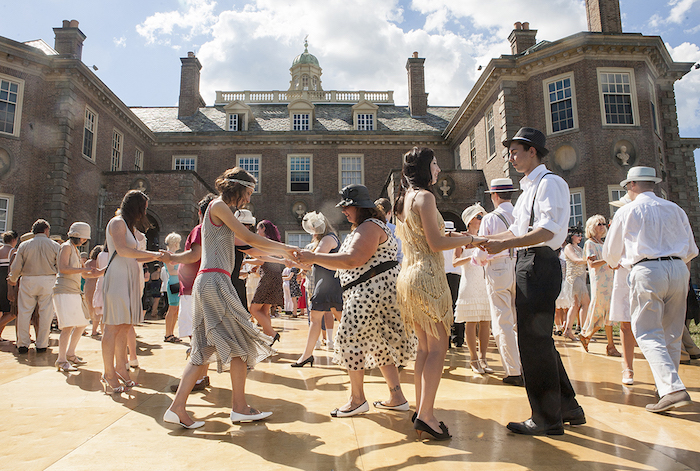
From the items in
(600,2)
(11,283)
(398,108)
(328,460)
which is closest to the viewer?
(328,460)

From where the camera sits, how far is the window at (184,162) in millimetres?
24292

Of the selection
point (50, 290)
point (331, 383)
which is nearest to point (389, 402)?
point (331, 383)

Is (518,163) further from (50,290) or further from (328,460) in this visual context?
(50,290)

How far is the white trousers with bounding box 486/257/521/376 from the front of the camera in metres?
4.46

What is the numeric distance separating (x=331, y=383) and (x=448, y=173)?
15.8 metres

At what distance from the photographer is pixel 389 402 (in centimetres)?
363

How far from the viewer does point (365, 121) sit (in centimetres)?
2553

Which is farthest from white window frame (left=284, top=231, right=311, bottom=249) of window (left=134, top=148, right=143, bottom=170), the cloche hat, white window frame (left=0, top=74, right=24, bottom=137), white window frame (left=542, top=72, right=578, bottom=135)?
the cloche hat

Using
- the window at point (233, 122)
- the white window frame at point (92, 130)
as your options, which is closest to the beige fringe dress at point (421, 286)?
the white window frame at point (92, 130)

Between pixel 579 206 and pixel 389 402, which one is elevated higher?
pixel 579 206

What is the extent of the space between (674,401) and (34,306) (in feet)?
26.4

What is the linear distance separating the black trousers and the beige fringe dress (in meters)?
0.58

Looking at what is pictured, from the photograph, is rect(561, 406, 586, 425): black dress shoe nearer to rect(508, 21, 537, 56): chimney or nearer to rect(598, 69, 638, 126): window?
rect(598, 69, 638, 126): window

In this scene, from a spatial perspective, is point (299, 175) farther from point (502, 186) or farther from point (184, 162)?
point (502, 186)
